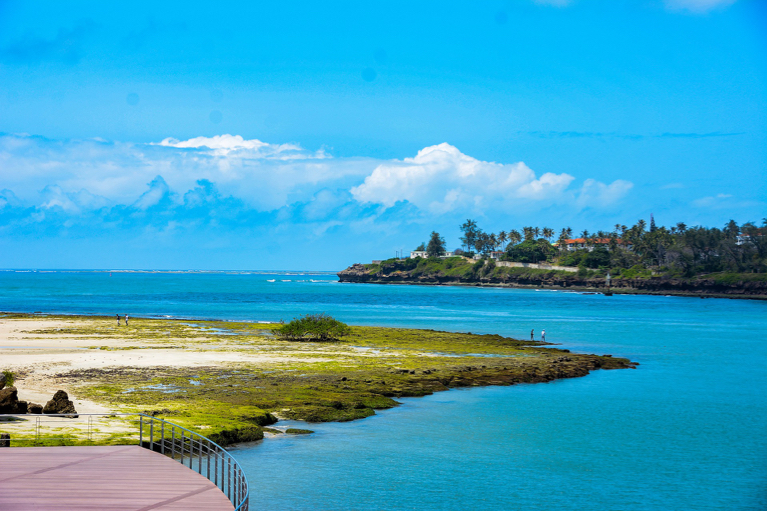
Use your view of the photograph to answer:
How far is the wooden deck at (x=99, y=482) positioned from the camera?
1239 cm

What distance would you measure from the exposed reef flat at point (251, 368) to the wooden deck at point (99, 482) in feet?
21.4

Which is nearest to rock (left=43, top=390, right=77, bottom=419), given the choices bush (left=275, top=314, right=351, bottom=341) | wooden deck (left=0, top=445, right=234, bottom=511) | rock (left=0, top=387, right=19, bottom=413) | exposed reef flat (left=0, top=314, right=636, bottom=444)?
rock (left=0, top=387, right=19, bottom=413)

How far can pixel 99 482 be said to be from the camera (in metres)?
13.8

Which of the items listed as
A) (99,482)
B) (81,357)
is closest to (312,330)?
(81,357)

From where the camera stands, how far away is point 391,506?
18.5 m

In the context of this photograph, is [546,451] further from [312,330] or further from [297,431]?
[312,330]

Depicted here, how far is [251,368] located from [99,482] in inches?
996

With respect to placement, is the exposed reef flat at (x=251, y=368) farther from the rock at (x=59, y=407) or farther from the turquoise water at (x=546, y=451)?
the rock at (x=59, y=407)

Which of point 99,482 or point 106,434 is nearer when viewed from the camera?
point 99,482

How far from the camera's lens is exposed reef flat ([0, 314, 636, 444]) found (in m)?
27.6

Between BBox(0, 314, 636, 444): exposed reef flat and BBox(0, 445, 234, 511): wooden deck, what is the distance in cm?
652

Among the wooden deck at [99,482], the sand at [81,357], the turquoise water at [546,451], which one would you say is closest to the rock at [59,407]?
the sand at [81,357]

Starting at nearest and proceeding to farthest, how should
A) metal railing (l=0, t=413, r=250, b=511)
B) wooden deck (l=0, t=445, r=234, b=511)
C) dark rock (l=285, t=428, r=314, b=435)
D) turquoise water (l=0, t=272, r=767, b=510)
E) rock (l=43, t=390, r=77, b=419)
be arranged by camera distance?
wooden deck (l=0, t=445, r=234, b=511), metal railing (l=0, t=413, r=250, b=511), turquoise water (l=0, t=272, r=767, b=510), rock (l=43, t=390, r=77, b=419), dark rock (l=285, t=428, r=314, b=435)

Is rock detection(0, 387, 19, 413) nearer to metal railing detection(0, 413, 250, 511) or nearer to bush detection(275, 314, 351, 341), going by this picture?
metal railing detection(0, 413, 250, 511)
